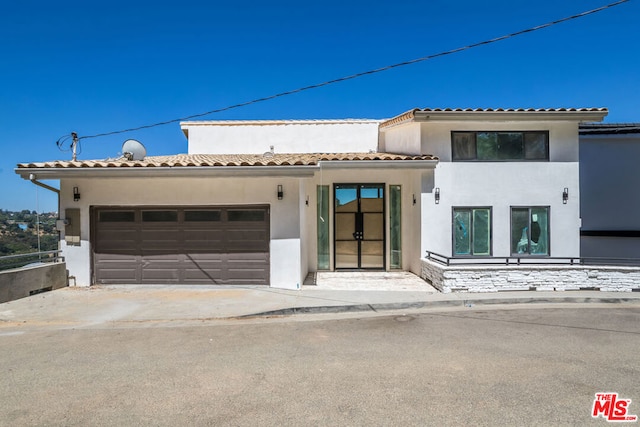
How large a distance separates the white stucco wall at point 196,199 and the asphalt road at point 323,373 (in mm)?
3250

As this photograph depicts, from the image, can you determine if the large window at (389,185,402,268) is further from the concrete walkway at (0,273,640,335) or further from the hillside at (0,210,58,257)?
the hillside at (0,210,58,257)

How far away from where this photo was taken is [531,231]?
11.5 metres

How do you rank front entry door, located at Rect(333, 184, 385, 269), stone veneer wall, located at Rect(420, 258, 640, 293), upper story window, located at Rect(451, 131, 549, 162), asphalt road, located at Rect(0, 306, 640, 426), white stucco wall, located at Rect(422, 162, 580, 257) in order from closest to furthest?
asphalt road, located at Rect(0, 306, 640, 426) → stone veneer wall, located at Rect(420, 258, 640, 293) → white stucco wall, located at Rect(422, 162, 580, 257) → upper story window, located at Rect(451, 131, 549, 162) → front entry door, located at Rect(333, 184, 385, 269)

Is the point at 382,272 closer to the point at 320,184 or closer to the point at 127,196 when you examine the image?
the point at 320,184

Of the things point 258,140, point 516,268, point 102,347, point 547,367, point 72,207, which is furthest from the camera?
point 258,140

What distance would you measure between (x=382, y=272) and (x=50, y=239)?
940 cm

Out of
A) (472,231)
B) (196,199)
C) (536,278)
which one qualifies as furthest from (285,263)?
(536,278)

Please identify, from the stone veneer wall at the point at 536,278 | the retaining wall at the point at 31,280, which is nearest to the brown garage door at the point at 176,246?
the retaining wall at the point at 31,280

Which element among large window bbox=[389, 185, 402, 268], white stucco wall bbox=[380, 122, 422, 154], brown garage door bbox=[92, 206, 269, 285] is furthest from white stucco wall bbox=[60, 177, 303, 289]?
white stucco wall bbox=[380, 122, 422, 154]

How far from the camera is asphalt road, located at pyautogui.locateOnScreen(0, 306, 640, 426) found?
3.97m

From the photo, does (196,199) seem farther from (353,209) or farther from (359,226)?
(359,226)

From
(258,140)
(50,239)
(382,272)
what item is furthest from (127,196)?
(382,272)

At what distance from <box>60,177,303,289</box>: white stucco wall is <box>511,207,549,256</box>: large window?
6179 millimetres

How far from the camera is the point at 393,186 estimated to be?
12.8 metres
